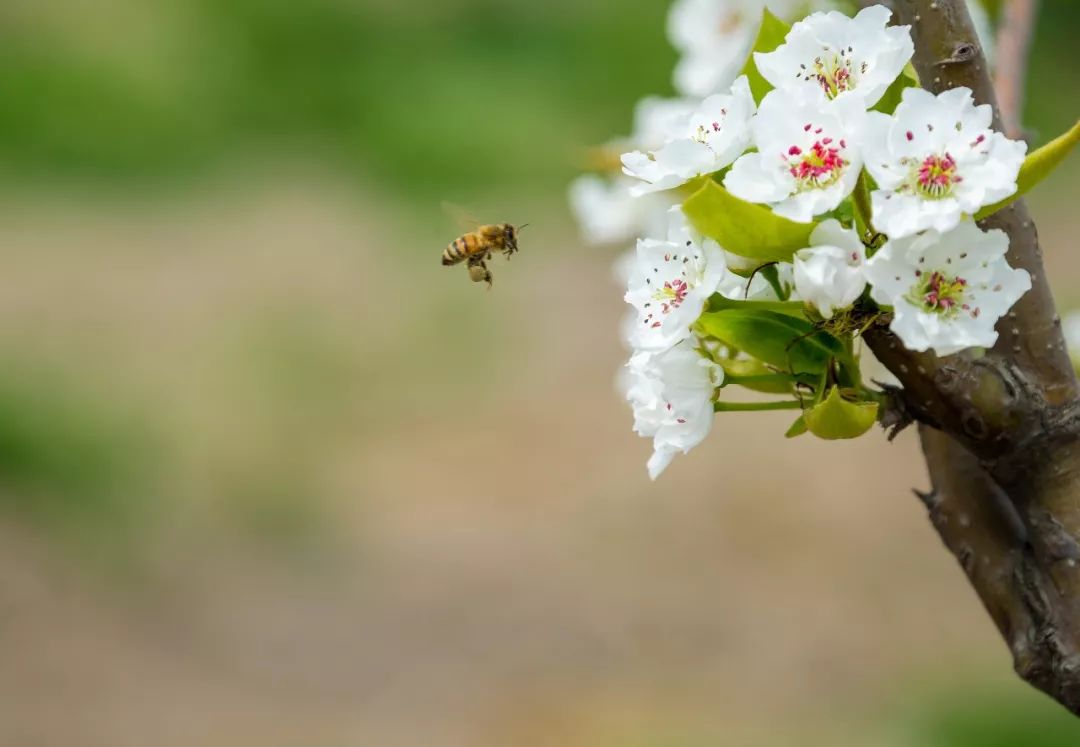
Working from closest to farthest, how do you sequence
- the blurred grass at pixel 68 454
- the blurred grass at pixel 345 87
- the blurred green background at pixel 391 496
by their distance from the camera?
the blurred green background at pixel 391 496 → the blurred grass at pixel 68 454 → the blurred grass at pixel 345 87

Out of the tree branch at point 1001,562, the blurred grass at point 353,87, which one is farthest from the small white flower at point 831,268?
the blurred grass at point 353,87

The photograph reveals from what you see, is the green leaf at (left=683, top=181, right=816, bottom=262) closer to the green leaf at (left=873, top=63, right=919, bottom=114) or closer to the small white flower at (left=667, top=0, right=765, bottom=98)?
the green leaf at (left=873, top=63, right=919, bottom=114)

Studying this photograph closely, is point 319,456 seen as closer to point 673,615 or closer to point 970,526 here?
point 673,615

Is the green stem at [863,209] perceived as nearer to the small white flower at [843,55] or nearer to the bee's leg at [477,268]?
the small white flower at [843,55]

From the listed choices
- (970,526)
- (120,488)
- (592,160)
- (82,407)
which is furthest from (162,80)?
(970,526)

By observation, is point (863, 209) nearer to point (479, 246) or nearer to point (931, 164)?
point (931, 164)

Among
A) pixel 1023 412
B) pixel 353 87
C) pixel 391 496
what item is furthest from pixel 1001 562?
pixel 353 87

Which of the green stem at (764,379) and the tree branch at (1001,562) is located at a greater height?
the green stem at (764,379)
